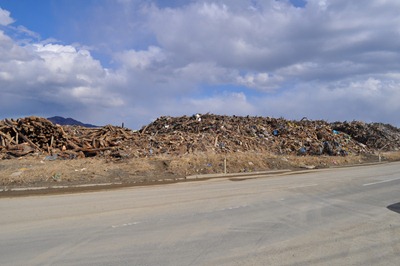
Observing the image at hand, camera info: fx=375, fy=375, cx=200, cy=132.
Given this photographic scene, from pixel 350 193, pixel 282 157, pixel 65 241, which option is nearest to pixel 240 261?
pixel 65 241

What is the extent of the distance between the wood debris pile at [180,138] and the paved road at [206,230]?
11138 mm

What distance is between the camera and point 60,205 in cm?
1120

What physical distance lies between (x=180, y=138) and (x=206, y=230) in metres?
19.9

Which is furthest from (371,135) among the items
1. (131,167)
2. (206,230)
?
(206,230)

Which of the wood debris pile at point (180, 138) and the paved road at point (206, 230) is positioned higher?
the wood debris pile at point (180, 138)

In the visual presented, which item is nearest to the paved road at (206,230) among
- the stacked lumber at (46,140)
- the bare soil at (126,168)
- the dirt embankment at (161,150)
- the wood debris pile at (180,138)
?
the bare soil at (126,168)

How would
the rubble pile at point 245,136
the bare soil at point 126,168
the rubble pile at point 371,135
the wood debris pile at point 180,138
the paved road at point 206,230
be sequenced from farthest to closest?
the rubble pile at point 371,135
the rubble pile at point 245,136
the wood debris pile at point 180,138
the bare soil at point 126,168
the paved road at point 206,230

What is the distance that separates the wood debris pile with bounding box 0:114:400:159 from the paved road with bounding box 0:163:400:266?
1114 centimetres

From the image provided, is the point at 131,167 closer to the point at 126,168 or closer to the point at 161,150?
the point at 126,168

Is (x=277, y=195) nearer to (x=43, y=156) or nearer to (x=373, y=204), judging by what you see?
(x=373, y=204)

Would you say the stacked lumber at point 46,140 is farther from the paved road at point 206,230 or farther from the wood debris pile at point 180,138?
the paved road at point 206,230

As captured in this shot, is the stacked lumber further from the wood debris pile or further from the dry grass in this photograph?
the dry grass

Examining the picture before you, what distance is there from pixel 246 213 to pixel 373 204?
3936 millimetres

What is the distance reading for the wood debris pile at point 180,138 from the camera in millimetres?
23266
